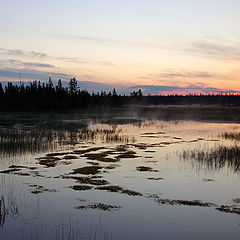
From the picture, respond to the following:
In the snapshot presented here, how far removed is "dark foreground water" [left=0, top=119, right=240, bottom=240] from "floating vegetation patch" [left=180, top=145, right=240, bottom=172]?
7 centimetres

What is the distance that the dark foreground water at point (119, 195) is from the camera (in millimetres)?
10805

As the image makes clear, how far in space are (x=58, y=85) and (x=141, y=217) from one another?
105 meters

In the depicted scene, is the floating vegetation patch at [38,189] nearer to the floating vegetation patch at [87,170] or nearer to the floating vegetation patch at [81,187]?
the floating vegetation patch at [81,187]

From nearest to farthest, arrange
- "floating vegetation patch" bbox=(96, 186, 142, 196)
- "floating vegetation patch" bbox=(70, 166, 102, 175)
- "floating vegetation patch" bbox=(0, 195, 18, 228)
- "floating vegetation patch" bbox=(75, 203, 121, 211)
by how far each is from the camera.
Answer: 1. "floating vegetation patch" bbox=(0, 195, 18, 228)
2. "floating vegetation patch" bbox=(75, 203, 121, 211)
3. "floating vegetation patch" bbox=(96, 186, 142, 196)
4. "floating vegetation patch" bbox=(70, 166, 102, 175)

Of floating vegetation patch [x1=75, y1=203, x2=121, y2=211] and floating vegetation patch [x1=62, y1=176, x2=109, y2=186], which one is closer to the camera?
floating vegetation patch [x1=75, y1=203, x2=121, y2=211]

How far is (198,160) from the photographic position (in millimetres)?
22547

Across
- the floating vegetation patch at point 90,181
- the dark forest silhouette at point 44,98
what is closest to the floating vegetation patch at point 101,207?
the floating vegetation patch at point 90,181

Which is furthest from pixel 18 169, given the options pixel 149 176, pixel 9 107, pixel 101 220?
pixel 9 107

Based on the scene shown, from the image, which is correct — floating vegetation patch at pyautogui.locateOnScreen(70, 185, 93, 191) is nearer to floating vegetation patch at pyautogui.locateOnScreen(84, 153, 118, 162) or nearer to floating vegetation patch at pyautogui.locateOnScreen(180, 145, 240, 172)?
floating vegetation patch at pyautogui.locateOnScreen(84, 153, 118, 162)

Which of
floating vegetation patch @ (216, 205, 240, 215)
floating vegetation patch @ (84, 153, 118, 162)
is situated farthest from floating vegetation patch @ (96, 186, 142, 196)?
floating vegetation patch @ (84, 153, 118, 162)

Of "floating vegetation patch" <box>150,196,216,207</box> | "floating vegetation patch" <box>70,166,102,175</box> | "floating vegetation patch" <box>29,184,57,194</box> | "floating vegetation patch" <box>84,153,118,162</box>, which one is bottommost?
"floating vegetation patch" <box>29,184,57,194</box>

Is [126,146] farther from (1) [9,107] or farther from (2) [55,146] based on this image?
(1) [9,107]

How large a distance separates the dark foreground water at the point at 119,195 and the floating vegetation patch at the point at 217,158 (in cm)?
7

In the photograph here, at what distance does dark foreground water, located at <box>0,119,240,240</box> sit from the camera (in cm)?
1080
